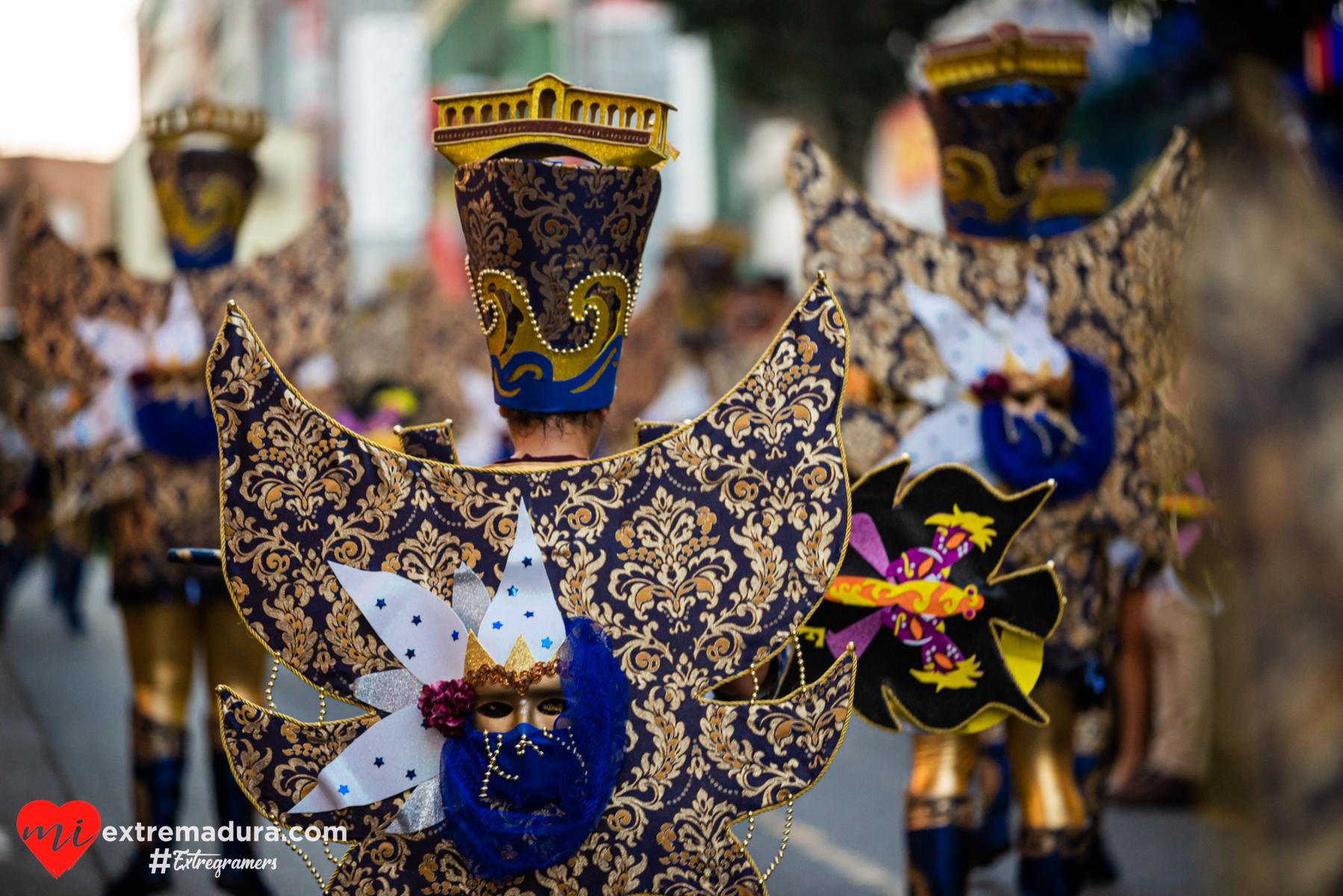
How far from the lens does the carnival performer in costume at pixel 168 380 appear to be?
4320mm

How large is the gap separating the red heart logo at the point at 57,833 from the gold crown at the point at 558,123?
2.45 m

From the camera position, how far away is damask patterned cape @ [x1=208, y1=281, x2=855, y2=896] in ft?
7.39

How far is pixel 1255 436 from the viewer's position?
1134 millimetres

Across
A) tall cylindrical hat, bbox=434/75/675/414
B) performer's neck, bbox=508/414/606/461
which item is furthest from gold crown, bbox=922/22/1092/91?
performer's neck, bbox=508/414/606/461

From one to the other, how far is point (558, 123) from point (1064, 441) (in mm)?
1630

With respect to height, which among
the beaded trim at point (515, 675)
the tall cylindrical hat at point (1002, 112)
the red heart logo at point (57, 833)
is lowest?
the red heart logo at point (57, 833)

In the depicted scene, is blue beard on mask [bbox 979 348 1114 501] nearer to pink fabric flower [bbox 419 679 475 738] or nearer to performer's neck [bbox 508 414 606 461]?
performer's neck [bbox 508 414 606 461]

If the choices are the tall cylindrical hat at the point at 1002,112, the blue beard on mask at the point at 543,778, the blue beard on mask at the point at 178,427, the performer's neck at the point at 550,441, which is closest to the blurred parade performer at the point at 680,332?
the blue beard on mask at the point at 178,427

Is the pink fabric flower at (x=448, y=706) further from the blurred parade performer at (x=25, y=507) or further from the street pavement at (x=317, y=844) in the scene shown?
the blurred parade performer at (x=25, y=507)

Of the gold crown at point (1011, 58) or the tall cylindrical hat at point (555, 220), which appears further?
the gold crown at point (1011, 58)

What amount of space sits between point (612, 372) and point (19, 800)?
3748mm

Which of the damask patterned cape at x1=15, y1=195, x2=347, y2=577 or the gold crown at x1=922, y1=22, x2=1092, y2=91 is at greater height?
the gold crown at x1=922, y1=22, x2=1092, y2=91

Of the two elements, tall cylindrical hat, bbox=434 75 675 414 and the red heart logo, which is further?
the red heart logo

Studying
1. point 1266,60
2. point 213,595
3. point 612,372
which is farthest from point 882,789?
point 1266,60
